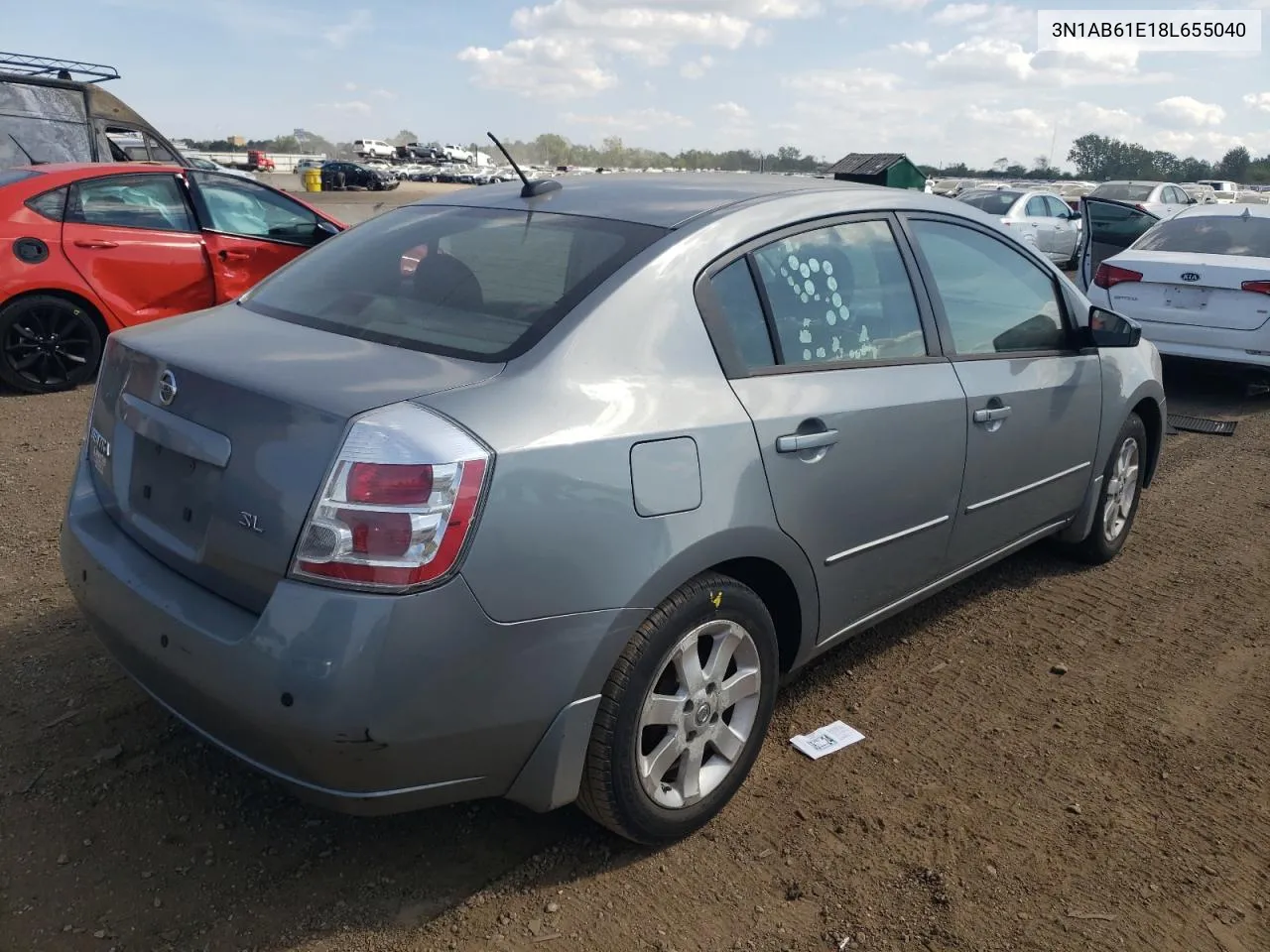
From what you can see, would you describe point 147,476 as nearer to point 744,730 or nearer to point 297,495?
point 297,495

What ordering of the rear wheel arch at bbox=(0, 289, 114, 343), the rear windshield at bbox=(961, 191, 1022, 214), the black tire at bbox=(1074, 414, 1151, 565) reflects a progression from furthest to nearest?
the rear windshield at bbox=(961, 191, 1022, 214)
the rear wheel arch at bbox=(0, 289, 114, 343)
the black tire at bbox=(1074, 414, 1151, 565)

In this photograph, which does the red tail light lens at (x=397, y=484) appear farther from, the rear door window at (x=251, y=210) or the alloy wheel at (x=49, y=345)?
the rear door window at (x=251, y=210)

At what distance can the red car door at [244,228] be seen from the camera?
24.6 feet

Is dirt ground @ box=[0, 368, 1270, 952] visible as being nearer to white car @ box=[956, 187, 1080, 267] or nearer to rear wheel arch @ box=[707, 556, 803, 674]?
rear wheel arch @ box=[707, 556, 803, 674]

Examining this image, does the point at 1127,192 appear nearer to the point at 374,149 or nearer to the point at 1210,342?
the point at 1210,342

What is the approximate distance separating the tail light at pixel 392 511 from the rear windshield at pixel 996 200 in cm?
1658

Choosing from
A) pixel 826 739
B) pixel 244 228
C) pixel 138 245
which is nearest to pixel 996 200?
pixel 244 228

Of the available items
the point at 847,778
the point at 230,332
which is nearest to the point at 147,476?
the point at 230,332

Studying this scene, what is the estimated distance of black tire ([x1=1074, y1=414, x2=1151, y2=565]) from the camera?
453 centimetres

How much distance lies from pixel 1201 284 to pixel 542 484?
24.5ft

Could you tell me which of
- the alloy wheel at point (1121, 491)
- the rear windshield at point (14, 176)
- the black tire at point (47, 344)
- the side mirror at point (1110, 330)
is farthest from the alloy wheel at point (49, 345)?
the alloy wheel at point (1121, 491)

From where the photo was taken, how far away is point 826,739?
3.23m

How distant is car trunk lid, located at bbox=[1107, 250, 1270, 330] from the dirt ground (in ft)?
15.9

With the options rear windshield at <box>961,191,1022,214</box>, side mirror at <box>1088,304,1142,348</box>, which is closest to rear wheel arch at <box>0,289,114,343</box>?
side mirror at <box>1088,304,1142,348</box>
